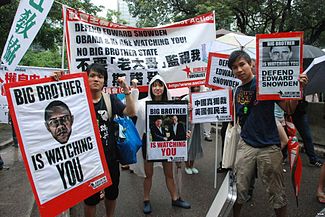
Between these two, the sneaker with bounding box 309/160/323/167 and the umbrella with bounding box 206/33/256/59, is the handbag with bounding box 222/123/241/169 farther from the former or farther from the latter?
the sneaker with bounding box 309/160/323/167

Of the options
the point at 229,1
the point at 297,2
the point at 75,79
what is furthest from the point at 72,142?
the point at 297,2

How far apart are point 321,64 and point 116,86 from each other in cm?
241

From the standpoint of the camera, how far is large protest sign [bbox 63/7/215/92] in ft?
12.1

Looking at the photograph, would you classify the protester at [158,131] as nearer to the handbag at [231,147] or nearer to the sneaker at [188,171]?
the handbag at [231,147]

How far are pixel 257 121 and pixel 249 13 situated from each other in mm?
13050

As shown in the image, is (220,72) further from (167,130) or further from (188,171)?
(188,171)

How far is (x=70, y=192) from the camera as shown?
2395 millimetres

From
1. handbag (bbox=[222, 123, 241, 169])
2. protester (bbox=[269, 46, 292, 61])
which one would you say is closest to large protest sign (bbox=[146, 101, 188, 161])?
handbag (bbox=[222, 123, 241, 169])

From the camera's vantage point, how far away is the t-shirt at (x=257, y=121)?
117 inches

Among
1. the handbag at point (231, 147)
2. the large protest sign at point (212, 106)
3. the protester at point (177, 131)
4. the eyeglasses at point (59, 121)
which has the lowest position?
the handbag at point (231, 147)

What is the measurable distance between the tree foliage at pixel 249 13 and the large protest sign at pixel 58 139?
34.0ft

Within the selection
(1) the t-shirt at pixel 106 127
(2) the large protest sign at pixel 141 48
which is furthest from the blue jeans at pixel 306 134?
(1) the t-shirt at pixel 106 127

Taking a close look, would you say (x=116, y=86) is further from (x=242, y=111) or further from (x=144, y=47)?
(x=242, y=111)

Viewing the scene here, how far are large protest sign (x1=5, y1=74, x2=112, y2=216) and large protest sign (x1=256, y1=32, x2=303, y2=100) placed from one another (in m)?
1.62
